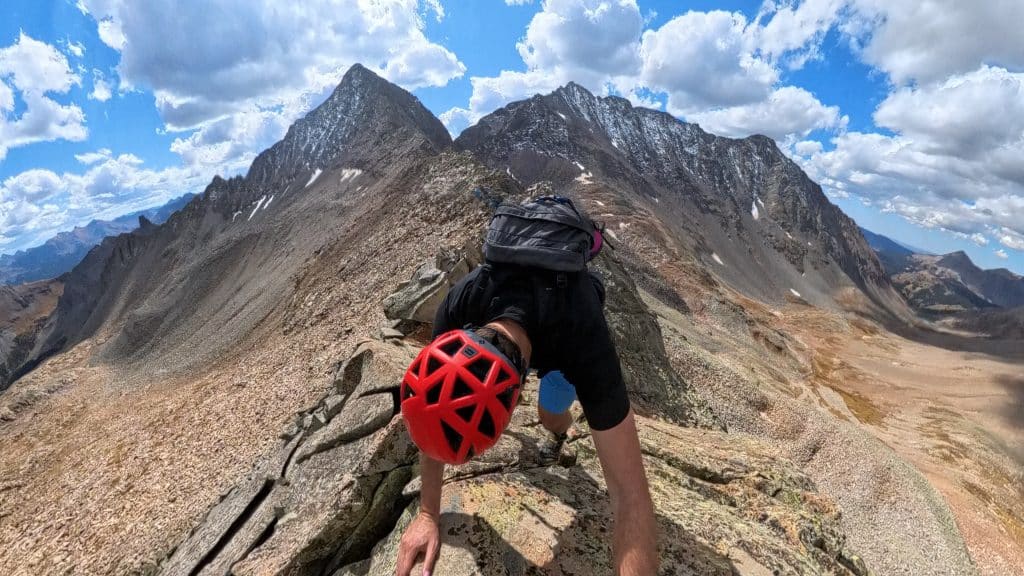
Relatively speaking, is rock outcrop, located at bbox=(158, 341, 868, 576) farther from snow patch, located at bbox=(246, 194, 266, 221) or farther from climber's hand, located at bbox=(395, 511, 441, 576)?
snow patch, located at bbox=(246, 194, 266, 221)

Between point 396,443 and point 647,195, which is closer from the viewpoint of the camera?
point 396,443

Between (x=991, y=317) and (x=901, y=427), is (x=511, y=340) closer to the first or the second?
(x=901, y=427)

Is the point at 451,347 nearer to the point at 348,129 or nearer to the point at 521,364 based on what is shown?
the point at 521,364

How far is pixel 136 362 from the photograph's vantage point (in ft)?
152

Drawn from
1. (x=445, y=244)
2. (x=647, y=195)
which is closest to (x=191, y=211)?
(x=445, y=244)

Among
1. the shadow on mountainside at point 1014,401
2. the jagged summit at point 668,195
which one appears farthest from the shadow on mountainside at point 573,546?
the jagged summit at point 668,195

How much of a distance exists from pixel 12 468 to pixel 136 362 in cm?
2624

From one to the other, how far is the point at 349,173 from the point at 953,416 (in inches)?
4255

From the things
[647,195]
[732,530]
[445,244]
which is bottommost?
[732,530]

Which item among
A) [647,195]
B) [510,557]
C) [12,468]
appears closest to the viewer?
[510,557]

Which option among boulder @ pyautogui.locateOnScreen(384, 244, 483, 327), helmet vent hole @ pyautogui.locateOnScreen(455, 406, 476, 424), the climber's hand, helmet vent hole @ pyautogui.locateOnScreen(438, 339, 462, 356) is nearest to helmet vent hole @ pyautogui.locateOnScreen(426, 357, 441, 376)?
helmet vent hole @ pyautogui.locateOnScreen(438, 339, 462, 356)

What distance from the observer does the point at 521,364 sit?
4.36 m

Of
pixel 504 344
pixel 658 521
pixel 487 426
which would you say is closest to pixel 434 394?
pixel 487 426

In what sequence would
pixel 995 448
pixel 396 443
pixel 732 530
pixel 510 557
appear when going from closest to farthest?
pixel 510 557, pixel 732 530, pixel 396 443, pixel 995 448
